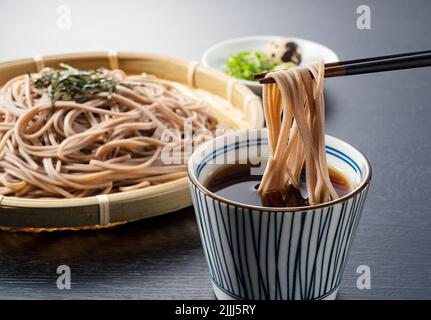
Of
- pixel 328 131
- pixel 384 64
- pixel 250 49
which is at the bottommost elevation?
pixel 328 131

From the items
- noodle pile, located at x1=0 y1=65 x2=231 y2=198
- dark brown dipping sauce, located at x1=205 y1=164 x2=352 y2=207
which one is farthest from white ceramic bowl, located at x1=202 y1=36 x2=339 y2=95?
dark brown dipping sauce, located at x1=205 y1=164 x2=352 y2=207

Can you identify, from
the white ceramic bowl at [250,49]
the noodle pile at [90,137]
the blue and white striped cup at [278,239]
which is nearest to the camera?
the blue and white striped cup at [278,239]

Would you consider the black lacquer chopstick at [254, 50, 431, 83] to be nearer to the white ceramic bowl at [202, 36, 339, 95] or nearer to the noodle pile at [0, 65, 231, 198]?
the noodle pile at [0, 65, 231, 198]

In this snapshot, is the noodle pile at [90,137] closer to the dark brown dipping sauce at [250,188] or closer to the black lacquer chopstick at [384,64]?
the dark brown dipping sauce at [250,188]

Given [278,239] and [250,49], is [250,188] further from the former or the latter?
[250,49]

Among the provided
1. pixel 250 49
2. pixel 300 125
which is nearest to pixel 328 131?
pixel 250 49

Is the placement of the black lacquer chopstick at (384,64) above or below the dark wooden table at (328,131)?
above

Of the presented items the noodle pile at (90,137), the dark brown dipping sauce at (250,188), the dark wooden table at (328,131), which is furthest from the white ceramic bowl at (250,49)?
the dark brown dipping sauce at (250,188)
